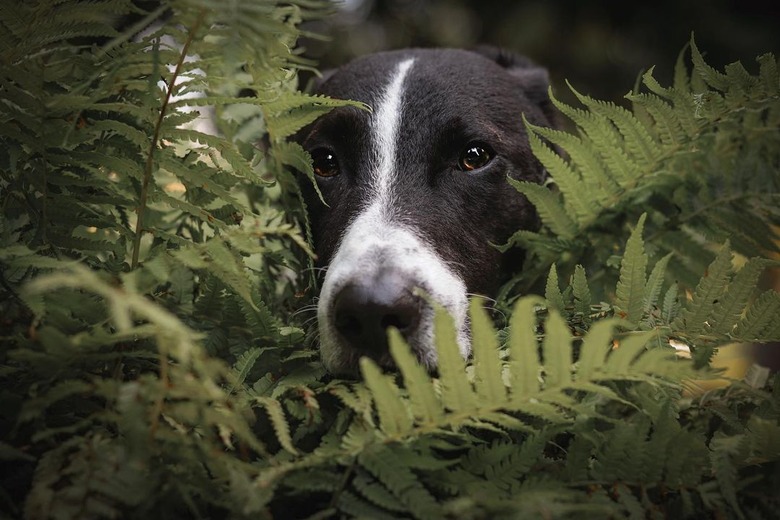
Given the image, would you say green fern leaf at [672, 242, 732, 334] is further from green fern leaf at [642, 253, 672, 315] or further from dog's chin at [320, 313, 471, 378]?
dog's chin at [320, 313, 471, 378]

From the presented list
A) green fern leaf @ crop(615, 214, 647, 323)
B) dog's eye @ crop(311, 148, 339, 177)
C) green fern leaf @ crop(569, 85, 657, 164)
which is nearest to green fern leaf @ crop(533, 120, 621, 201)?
green fern leaf @ crop(569, 85, 657, 164)

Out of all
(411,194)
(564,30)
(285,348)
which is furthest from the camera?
(564,30)

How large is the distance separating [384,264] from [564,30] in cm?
675

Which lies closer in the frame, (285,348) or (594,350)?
(594,350)

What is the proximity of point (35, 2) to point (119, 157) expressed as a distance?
478 mm

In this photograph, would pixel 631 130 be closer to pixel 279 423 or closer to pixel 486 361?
pixel 486 361

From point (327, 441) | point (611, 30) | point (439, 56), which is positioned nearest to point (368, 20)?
point (611, 30)

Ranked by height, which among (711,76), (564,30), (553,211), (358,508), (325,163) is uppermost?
(564,30)

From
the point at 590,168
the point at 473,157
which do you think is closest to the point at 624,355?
the point at 590,168

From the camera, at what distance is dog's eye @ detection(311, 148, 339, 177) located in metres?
2.80

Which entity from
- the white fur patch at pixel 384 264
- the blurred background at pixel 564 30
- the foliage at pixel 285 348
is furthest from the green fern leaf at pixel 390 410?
the blurred background at pixel 564 30

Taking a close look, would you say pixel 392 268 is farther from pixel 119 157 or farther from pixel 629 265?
pixel 119 157

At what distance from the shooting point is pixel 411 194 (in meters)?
2.52

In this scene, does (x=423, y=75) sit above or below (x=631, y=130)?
above
